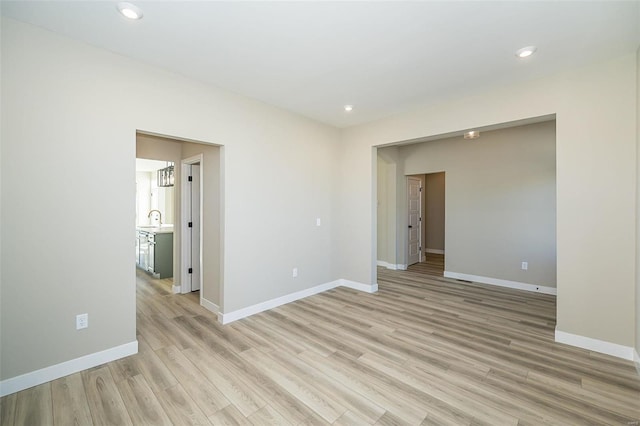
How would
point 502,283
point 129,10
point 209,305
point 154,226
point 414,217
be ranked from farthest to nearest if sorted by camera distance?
point 414,217 → point 154,226 → point 502,283 → point 209,305 → point 129,10

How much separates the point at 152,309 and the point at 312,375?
105 inches

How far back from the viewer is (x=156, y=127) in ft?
9.01

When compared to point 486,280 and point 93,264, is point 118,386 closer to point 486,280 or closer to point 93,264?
point 93,264

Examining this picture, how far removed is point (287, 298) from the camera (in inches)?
161

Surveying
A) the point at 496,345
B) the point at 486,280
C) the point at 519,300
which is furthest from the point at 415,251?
the point at 496,345

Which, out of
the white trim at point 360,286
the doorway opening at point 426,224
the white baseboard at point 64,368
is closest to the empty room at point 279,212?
the white baseboard at point 64,368

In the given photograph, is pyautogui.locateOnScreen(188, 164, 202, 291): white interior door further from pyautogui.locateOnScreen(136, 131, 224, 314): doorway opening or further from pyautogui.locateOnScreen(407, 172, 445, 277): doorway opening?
pyautogui.locateOnScreen(407, 172, 445, 277): doorway opening

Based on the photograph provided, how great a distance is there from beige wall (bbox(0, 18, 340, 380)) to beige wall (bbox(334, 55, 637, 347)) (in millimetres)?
3565

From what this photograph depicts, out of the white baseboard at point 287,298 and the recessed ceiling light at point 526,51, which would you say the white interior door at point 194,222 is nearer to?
the white baseboard at point 287,298

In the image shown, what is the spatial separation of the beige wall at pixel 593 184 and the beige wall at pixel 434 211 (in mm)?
5822

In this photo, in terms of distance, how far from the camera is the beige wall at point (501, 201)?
452cm

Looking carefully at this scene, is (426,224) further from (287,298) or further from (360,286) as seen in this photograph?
(287,298)

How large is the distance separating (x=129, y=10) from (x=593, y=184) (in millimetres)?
4276

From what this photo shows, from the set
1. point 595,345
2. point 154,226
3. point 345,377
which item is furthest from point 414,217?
point 154,226
